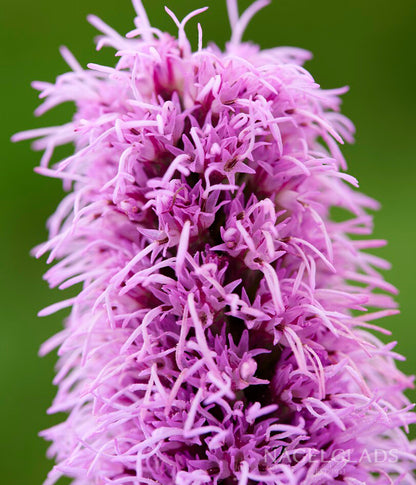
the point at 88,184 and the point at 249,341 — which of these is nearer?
the point at 249,341

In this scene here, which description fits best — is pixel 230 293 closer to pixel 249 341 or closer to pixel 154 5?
pixel 249 341

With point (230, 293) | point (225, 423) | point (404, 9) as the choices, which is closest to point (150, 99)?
point (230, 293)

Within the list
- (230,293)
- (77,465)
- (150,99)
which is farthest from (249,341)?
(150,99)

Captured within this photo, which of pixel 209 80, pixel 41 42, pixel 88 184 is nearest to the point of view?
pixel 209 80

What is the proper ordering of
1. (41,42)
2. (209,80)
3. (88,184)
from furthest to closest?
(41,42), (88,184), (209,80)

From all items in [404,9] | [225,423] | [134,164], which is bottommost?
[225,423]

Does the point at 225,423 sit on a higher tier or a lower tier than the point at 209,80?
lower
